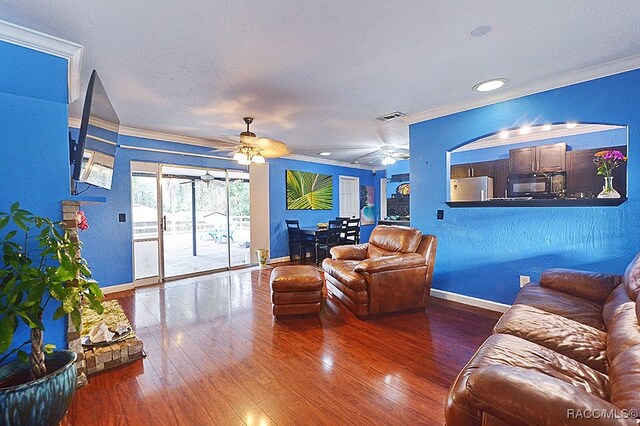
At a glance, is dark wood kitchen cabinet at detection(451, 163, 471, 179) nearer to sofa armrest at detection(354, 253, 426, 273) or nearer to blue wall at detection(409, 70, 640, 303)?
blue wall at detection(409, 70, 640, 303)

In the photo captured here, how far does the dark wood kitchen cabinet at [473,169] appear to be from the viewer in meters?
5.66

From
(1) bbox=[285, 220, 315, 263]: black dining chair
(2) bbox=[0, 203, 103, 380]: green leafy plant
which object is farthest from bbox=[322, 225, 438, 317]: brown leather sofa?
(1) bbox=[285, 220, 315, 263]: black dining chair

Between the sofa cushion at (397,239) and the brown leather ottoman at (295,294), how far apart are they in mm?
1175

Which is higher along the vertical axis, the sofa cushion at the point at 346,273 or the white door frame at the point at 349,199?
the white door frame at the point at 349,199

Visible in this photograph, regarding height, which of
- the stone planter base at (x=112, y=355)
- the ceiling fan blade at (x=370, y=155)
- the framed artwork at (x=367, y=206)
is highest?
the ceiling fan blade at (x=370, y=155)

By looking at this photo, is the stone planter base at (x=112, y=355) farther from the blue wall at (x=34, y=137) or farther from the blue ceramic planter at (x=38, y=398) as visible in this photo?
the blue ceramic planter at (x=38, y=398)

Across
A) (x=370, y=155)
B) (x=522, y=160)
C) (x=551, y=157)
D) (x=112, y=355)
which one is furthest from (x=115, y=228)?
(x=551, y=157)

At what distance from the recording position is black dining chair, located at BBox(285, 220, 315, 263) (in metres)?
6.21

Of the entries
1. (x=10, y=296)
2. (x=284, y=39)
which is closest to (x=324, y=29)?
(x=284, y=39)

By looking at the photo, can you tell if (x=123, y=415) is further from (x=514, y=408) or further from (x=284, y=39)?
(x=284, y=39)

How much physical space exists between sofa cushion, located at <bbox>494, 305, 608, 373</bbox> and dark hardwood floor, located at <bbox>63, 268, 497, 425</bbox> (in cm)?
59

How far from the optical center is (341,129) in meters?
4.59

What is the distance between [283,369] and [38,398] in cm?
133

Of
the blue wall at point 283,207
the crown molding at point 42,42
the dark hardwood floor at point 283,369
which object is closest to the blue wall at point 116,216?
the dark hardwood floor at point 283,369
